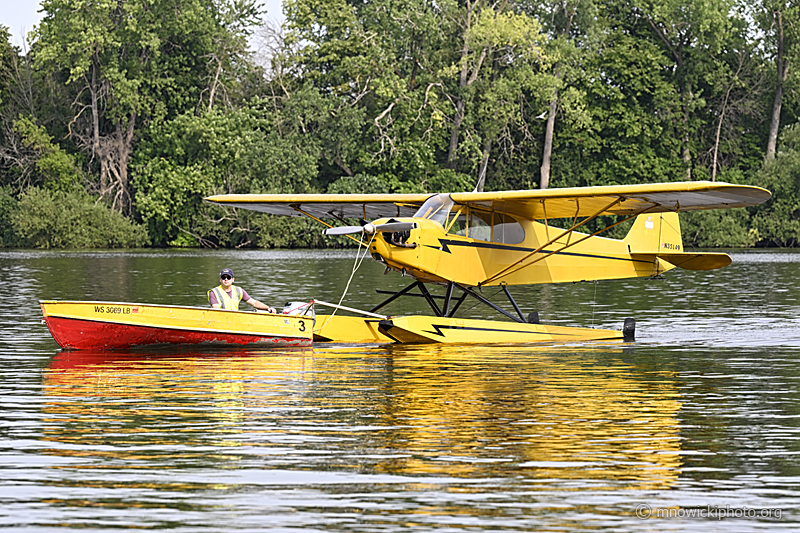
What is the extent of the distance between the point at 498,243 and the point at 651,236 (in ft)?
11.8

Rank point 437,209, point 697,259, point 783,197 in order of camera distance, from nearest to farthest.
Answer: point 437,209
point 697,259
point 783,197

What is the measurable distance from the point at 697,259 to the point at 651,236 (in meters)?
0.97

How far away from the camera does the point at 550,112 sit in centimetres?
6112

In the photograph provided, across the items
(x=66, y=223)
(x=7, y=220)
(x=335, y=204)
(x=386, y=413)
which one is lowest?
(x=386, y=413)

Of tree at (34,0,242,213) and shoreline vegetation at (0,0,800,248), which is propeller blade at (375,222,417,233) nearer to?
shoreline vegetation at (0,0,800,248)

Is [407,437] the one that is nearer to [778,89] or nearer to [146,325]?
[146,325]

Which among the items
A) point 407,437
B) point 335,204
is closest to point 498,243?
point 335,204

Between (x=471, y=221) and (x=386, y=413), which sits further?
(x=471, y=221)

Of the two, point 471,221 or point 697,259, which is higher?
point 471,221

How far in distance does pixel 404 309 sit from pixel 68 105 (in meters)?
44.7

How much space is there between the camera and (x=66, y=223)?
5541 centimetres

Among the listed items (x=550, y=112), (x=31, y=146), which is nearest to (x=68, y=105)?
(x=31, y=146)

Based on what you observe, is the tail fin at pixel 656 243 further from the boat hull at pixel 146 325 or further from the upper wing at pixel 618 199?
the boat hull at pixel 146 325

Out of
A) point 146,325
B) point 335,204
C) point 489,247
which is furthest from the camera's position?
point 335,204
